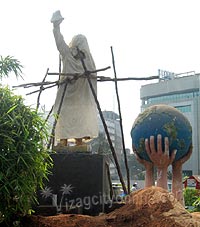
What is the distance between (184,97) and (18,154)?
135ft

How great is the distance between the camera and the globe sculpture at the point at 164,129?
211 inches

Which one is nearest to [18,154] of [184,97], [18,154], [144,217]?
[18,154]

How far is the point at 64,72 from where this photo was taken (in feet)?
21.2

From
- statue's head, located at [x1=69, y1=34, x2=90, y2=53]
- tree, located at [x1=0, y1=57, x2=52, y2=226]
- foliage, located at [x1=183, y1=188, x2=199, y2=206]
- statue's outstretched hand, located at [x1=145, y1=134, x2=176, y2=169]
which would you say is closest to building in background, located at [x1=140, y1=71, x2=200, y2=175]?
foliage, located at [x1=183, y1=188, x2=199, y2=206]

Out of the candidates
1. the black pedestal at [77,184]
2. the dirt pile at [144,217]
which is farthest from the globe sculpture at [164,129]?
the dirt pile at [144,217]

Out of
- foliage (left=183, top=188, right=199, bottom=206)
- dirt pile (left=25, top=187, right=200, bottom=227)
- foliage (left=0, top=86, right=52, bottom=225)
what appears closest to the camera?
foliage (left=0, top=86, right=52, bottom=225)

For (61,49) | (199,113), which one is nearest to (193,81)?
(199,113)

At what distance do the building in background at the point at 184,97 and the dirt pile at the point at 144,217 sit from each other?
36892 mm

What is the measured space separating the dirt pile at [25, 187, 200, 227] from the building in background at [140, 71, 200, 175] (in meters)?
36.9

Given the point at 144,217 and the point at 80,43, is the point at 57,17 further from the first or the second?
the point at 144,217

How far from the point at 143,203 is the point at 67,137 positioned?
1.97m

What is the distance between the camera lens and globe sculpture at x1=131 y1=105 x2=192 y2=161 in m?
5.35

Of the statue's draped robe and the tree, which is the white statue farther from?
the tree

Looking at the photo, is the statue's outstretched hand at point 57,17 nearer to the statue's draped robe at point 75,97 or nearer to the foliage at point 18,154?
the statue's draped robe at point 75,97
